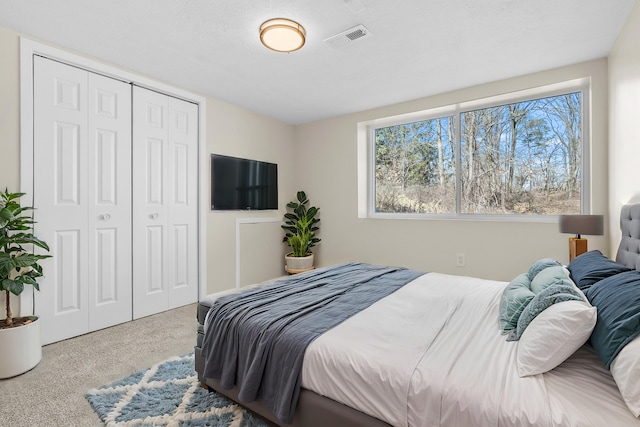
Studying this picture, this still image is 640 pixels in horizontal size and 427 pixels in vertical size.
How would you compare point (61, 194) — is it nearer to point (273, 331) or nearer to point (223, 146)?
point (223, 146)

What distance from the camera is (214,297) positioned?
6.61 ft

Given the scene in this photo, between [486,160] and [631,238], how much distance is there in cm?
189

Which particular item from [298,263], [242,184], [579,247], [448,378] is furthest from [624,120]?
[242,184]

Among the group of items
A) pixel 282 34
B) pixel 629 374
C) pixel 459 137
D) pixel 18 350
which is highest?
pixel 282 34

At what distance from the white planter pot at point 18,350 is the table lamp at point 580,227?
406 centimetres

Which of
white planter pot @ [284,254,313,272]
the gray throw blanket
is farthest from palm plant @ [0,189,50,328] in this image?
white planter pot @ [284,254,313,272]

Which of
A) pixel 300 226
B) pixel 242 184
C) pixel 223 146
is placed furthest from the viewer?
pixel 300 226

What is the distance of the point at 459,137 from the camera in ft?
12.3

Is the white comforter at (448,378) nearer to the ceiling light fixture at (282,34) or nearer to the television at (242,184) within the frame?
the ceiling light fixture at (282,34)

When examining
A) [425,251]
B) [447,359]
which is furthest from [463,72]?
[447,359]

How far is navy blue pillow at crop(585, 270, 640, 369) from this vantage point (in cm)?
99

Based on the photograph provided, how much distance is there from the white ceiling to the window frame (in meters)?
0.28

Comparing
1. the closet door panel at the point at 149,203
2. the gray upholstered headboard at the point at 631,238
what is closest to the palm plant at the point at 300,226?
the closet door panel at the point at 149,203

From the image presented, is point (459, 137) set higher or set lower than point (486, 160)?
higher
